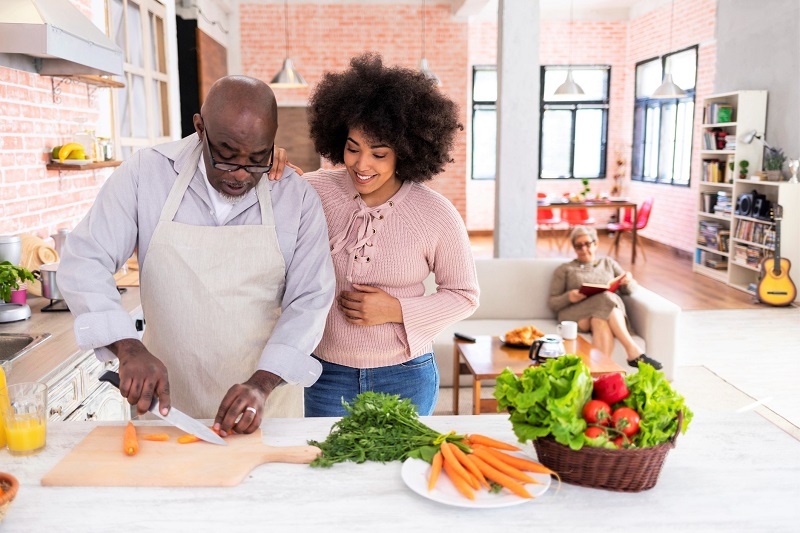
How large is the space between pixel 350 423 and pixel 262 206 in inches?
23.9

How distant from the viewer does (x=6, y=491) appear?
1256 mm

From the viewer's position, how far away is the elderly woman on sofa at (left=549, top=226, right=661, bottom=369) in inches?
183

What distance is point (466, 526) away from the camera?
126 centimetres

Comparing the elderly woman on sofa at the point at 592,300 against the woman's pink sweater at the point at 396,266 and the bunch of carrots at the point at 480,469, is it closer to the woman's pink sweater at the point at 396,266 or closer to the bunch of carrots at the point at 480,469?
the woman's pink sweater at the point at 396,266

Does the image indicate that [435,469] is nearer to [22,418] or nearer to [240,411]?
[240,411]

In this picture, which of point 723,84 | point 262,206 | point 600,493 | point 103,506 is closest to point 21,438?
point 103,506

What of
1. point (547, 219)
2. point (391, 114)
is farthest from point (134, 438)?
point (547, 219)

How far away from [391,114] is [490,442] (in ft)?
3.18

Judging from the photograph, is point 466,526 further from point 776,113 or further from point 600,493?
point 776,113

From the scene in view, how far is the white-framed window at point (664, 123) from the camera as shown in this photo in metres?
9.95

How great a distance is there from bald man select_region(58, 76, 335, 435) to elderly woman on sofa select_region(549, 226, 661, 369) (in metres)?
3.11

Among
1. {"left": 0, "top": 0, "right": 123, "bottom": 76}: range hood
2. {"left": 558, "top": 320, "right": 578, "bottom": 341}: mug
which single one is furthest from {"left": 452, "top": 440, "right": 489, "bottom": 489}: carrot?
{"left": 558, "top": 320, "right": 578, "bottom": 341}: mug

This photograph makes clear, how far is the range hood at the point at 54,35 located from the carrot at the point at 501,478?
2.37m

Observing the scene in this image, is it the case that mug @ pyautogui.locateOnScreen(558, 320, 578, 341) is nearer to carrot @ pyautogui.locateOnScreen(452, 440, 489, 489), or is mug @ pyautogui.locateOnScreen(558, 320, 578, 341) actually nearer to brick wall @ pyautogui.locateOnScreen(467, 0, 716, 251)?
carrot @ pyautogui.locateOnScreen(452, 440, 489, 489)
